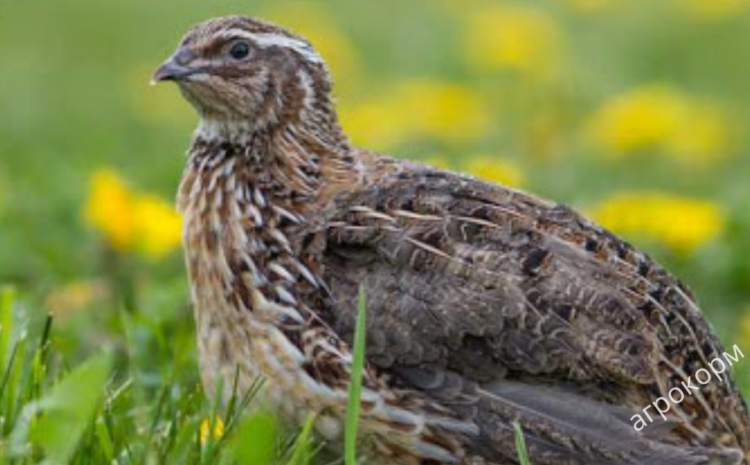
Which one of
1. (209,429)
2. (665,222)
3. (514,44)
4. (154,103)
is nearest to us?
(209,429)

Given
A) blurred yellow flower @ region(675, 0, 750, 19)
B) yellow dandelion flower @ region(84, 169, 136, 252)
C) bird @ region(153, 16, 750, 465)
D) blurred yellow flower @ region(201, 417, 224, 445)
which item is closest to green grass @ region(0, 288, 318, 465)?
blurred yellow flower @ region(201, 417, 224, 445)

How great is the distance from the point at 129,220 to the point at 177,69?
1726 mm

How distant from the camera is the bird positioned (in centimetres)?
567

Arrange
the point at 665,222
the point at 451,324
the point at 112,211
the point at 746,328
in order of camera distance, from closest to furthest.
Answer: the point at 451,324 → the point at 746,328 → the point at 112,211 → the point at 665,222

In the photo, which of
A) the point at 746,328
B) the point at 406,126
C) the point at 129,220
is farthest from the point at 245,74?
the point at 406,126

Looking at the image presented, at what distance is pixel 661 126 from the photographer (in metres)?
10.6

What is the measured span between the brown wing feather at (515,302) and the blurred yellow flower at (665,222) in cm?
228

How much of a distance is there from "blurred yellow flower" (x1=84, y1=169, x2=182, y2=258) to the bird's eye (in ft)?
5.14

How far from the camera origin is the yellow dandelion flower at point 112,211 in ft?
26.1

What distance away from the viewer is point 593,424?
565 cm

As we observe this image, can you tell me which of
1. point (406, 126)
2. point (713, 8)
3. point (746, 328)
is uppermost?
point (713, 8)

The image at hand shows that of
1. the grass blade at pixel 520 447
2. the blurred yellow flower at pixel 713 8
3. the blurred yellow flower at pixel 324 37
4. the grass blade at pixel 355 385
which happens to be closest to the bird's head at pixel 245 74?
the grass blade at pixel 355 385

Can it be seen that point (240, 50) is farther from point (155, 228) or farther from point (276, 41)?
point (155, 228)

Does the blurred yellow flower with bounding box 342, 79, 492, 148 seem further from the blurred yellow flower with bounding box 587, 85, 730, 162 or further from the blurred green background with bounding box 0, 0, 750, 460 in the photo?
the blurred yellow flower with bounding box 587, 85, 730, 162
